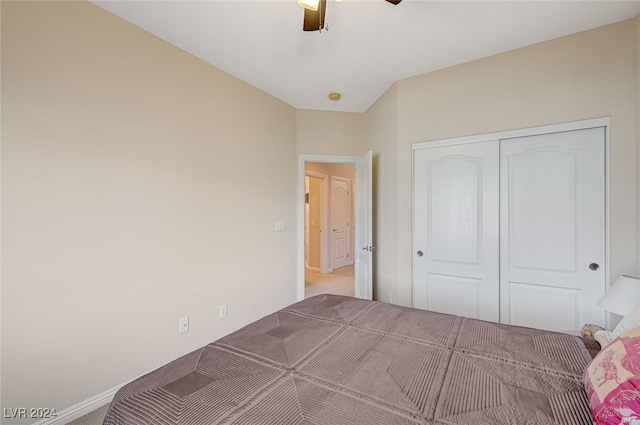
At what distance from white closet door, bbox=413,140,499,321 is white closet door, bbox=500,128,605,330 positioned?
0.29 feet

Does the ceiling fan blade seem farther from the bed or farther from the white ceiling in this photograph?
the bed

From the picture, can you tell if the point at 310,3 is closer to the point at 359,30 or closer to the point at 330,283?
the point at 359,30

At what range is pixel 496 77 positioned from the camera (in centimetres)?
241

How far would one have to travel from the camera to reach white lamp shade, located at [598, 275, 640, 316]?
1.52 meters

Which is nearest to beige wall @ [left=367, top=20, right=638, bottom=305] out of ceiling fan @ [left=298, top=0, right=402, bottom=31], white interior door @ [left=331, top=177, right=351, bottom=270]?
ceiling fan @ [left=298, top=0, right=402, bottom=31]

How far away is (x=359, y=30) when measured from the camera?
2.07 metres

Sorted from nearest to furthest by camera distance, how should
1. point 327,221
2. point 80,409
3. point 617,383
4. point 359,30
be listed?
point 617,383 → point 80,409 → point 359,30 → point 327,221

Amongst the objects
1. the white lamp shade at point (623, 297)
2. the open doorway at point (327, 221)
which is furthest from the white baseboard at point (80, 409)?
the open doorway at point (327, 221)

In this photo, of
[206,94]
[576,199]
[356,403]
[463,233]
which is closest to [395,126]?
[463,233]

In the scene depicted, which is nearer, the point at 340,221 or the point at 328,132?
the point at 328,132

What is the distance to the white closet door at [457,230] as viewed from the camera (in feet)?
8.05

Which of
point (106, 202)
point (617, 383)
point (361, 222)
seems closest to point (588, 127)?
point (617, 383)

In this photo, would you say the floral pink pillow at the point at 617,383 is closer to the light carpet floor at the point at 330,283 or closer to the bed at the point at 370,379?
the bed at the point at 370,379

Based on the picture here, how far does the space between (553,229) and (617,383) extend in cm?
182
